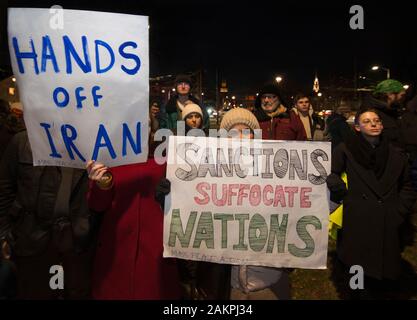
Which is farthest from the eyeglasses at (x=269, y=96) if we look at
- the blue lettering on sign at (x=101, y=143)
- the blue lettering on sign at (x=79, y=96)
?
the blue lettering on sign at (x=79, y=96)

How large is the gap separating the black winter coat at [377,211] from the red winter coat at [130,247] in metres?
1.74

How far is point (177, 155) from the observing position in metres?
2.76

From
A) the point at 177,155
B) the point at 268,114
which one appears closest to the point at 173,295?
the point at 177,155

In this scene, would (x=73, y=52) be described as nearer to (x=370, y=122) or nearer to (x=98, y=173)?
(x=98, y=173)

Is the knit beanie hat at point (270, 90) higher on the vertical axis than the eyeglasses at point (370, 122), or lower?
higher

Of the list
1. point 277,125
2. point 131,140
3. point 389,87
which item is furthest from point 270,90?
point 131,140

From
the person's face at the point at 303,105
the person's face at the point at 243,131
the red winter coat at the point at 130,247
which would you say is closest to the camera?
the red winter coat at the point at 130,247

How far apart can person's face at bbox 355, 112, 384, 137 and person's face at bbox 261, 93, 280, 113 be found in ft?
4.46

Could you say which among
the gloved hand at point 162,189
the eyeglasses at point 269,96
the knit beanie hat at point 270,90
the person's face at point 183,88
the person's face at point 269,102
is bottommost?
the gloved hand at point 162,189

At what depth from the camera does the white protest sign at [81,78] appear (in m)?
2.21

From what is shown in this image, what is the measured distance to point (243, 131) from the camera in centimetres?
291

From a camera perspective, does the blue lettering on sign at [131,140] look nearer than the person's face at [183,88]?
Yes

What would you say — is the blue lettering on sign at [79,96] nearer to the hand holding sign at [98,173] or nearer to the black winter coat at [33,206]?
the hand holding sign at [98,173]

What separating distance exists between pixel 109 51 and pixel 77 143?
59cm
